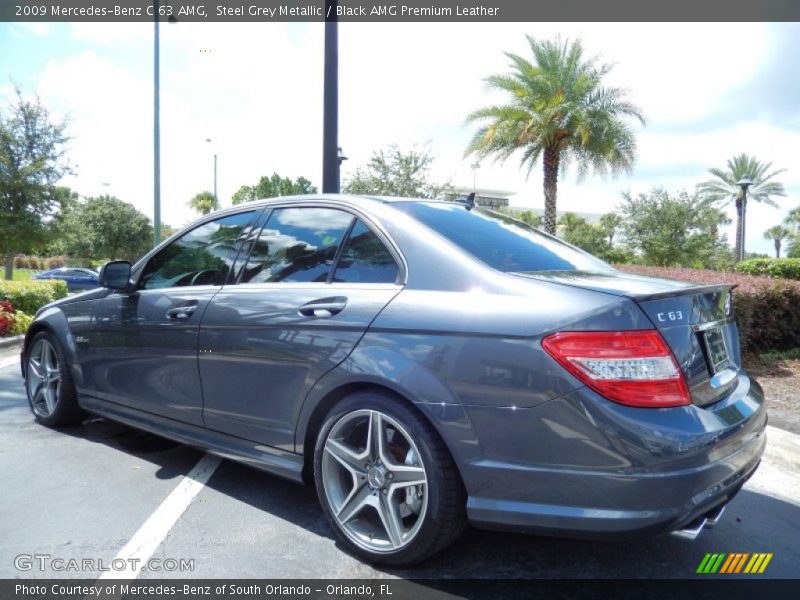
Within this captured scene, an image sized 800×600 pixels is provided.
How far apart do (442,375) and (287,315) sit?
3.08 ft

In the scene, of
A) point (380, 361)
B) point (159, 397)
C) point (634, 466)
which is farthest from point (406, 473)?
point (159, 397)

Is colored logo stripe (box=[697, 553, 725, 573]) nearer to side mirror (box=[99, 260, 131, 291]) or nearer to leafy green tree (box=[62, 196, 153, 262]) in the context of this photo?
side mirror (box=[99, 260, 131, 291])

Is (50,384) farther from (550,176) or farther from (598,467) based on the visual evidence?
(550,176)

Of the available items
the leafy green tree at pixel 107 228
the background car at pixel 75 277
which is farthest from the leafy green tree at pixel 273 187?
the background car at pixel 75 277

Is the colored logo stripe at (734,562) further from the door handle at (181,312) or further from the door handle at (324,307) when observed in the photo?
the door handle at (181,312)

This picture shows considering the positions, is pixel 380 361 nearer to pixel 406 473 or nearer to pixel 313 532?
pixel 406 473

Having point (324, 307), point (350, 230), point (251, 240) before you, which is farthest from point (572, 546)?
point (251, 240)

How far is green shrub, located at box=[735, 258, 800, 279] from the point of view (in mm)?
20800

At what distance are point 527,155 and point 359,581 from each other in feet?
55.0

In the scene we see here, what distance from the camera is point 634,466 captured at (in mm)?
2090

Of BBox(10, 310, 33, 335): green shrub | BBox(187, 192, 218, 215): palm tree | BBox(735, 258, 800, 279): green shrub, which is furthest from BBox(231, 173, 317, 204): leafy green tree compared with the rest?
BBox(10, 310, 33, 335): green shrub

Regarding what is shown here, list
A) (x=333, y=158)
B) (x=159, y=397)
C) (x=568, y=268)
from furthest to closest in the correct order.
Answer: (x=333, y=158)
(x=159, y=397)
(x=568, y=268)

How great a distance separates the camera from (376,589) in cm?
250

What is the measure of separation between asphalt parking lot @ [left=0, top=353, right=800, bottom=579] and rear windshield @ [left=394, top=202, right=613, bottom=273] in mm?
1347
